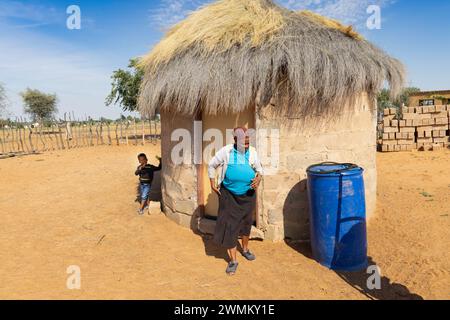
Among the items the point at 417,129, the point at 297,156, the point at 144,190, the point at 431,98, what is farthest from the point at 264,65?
the point at 431,98

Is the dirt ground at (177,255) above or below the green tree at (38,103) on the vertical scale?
below

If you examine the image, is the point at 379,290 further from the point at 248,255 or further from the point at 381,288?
the point at 248,255

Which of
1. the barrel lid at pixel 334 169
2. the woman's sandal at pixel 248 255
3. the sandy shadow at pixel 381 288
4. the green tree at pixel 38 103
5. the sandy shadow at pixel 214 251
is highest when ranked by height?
the green tree at pixel 38 103

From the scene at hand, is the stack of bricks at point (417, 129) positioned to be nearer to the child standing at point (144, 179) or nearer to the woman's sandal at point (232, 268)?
the child standing at point (144, 179)

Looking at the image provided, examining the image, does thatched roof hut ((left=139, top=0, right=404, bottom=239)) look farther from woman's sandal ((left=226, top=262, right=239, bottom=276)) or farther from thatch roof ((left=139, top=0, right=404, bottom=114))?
woman's sandal ((left=226, top=262, right=239, bottom=276))

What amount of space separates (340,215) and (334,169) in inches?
21.6

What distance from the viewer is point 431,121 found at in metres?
12.1

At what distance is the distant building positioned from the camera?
61.2ft

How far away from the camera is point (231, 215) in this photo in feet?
13.0

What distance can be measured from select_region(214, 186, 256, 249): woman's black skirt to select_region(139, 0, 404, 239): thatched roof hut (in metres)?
0.76

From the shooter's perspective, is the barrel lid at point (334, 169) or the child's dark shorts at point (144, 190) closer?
the barrel lid at point (334, 169)

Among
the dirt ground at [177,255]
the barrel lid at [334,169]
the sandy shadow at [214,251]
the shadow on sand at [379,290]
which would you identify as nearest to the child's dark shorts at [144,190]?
the dirt ground at [177,255]

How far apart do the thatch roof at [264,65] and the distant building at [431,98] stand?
15987 mm

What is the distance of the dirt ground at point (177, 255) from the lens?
357 cm
